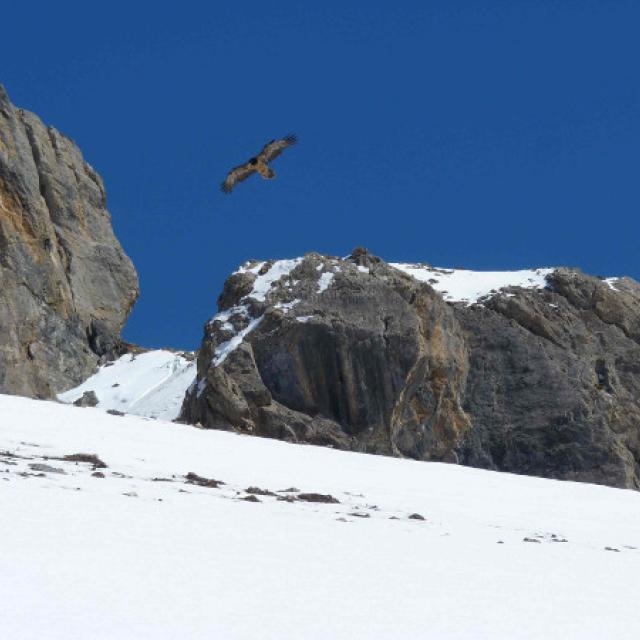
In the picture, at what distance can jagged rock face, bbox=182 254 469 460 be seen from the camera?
39344 mm

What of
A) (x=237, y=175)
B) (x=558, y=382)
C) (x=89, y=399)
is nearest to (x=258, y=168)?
(x=237, y=175)

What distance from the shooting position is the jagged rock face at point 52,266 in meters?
54.9

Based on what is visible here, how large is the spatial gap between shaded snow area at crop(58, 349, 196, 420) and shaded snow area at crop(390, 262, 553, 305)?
1034 centimetres

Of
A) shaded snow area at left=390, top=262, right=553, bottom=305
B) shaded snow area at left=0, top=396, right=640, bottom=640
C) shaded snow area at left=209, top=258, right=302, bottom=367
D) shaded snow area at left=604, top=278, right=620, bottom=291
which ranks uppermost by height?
shaded snow area at left=604, top=278, right=620, bottom=291

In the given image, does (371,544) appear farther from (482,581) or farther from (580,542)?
(580,542)

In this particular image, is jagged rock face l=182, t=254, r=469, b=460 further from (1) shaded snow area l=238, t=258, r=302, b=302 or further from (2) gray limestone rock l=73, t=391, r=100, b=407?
(2) gray limestone rock l=73, t=391, r=100, b=407

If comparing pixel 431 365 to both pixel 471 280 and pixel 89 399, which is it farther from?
pixel 89 399

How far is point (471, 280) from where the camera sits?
2037 inches

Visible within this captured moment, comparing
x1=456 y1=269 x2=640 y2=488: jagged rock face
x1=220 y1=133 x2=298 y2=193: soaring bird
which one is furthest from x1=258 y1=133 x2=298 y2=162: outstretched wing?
x1=456 y1=269 x2=640 y2=488: jagged rock face

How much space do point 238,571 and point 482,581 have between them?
2.74 m

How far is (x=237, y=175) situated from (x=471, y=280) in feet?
84.2

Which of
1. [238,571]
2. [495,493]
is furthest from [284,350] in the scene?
[238,571]

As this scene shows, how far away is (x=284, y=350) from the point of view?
4088cm

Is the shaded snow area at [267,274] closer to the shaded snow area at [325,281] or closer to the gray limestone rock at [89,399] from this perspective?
the shaded snow area at [325,281]
